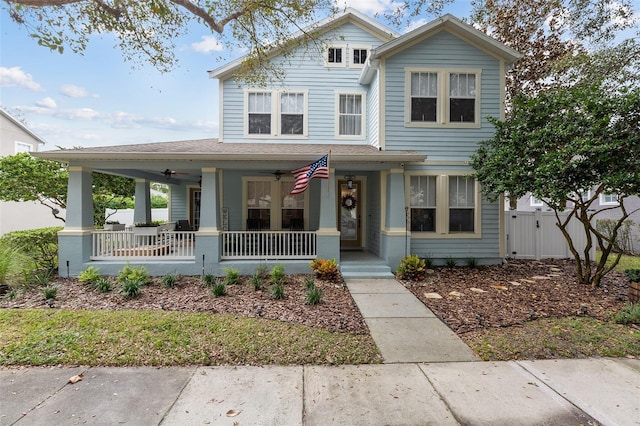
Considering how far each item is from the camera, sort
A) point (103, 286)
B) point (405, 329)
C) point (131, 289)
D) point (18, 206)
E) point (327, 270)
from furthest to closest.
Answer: point (18, 206)
point (327, 270)
point (103, 286)
point (131, 289)
point (405, 329)

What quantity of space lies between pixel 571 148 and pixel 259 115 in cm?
838

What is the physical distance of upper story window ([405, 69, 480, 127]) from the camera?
8883 millimetres

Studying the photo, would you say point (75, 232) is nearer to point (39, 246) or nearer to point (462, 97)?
point (39, 246)

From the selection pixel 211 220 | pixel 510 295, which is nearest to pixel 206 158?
pixel 211 220

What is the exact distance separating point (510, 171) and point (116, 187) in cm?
1342

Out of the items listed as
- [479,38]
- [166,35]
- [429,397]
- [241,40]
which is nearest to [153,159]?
[166,35]

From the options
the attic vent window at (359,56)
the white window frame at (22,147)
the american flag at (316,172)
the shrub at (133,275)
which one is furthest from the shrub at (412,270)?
the white window frame at (22,147)

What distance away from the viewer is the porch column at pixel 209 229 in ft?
25.9

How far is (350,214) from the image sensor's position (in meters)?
10.7

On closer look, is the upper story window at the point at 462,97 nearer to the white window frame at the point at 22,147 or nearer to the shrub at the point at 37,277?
the shrub at the point at 37,277

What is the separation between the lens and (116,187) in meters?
12.1

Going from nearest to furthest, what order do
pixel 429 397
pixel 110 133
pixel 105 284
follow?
pixel 429 397 → pixel 105 284 → pixel 110 133

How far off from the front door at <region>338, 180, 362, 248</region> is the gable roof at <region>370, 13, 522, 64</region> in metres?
4.08

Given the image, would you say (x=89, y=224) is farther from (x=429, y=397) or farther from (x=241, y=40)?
(x=429, y=397)
